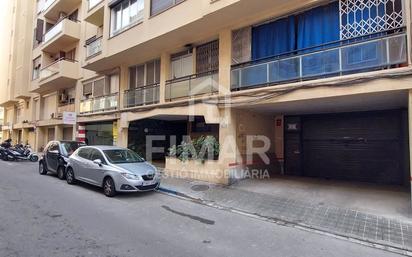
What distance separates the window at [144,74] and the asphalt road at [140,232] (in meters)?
7.97

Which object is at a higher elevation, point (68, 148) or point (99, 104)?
point (99, 104)

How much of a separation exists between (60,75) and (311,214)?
18985mm

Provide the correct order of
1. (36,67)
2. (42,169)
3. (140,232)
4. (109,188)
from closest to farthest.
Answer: (140,232), (109,188), (42,169), (36,67)

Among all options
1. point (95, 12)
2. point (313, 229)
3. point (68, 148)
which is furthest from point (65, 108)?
point (313, 229)

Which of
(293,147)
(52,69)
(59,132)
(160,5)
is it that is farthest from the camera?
(59,132)

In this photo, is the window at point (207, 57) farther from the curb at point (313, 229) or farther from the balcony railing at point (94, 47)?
the balcony railing at point (94, 47)

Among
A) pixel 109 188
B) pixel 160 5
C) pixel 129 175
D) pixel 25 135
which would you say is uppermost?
pixel 160 5

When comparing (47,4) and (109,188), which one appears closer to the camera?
(109,188)

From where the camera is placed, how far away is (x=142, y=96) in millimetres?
14664

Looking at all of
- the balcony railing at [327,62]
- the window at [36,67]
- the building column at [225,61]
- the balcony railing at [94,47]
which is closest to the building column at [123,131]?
the balcony railing at [94,47]

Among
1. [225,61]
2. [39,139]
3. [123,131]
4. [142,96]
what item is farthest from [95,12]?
[39,139]

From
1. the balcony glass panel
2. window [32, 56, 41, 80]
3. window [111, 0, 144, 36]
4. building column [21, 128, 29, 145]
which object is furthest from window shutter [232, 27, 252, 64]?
building column [21, 128, 29, 145]

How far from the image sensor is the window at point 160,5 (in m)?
11.7

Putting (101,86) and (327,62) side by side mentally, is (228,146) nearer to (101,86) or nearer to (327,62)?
(327,62)
